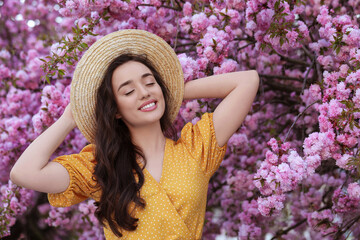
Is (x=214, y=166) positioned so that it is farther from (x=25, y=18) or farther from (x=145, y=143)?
(x=25, y=18)

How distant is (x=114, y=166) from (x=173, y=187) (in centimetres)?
28

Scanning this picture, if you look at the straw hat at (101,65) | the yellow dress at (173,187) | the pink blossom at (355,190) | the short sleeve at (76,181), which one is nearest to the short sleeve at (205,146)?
the yellow dress at (173,187)

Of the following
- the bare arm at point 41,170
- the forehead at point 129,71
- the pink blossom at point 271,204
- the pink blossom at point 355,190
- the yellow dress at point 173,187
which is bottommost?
the pink blossom at point 355,190

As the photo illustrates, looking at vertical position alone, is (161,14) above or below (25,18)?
above

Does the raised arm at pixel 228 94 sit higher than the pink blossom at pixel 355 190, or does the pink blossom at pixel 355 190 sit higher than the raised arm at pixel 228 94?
the raised arm at pixel 228 94

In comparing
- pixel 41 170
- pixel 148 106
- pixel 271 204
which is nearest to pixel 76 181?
pixel 41 170

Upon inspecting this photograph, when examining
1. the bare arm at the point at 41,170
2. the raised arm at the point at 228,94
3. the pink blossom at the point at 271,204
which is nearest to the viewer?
the bare arm at the point at 41,170

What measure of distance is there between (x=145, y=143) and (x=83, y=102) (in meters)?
0.33

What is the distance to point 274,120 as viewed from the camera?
3701 mm

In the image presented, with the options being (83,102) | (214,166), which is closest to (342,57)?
(214,166)

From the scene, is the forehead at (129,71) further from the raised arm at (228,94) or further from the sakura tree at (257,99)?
the sakura tree at (257,99)

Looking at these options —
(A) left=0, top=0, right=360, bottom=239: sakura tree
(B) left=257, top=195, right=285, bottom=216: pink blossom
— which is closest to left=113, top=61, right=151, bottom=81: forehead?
(A) left=0, top=0, right=360, bottom=239: sakura tree

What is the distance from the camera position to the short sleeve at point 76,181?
202 centimetres

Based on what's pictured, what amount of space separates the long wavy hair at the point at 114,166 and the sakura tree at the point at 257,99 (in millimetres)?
488
